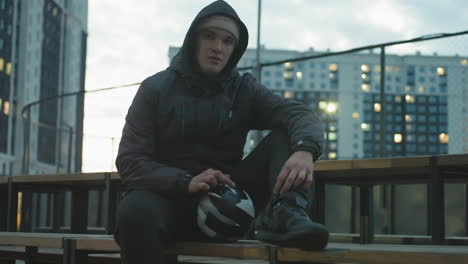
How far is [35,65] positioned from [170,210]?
5554 cm

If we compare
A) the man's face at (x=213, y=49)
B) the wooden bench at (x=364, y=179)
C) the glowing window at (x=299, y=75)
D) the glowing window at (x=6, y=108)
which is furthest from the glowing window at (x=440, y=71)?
the glowing window at (x=299, y=75)

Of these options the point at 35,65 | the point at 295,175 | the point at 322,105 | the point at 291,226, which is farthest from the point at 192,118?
the point at 35,65

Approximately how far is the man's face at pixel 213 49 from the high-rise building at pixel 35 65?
39.8 metres

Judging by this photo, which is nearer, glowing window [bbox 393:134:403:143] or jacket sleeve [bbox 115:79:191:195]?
jacket sleeve [bbox 115:79:191:195]

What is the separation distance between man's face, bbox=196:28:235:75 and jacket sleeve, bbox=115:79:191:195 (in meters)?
0.20

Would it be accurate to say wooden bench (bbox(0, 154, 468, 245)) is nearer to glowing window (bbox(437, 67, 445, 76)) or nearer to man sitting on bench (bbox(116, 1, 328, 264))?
man sitting on bench (bbox(116, 1, 328, 264))

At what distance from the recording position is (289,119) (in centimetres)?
222

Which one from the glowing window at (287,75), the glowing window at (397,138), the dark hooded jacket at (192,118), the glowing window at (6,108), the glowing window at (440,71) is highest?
the glowing window at (287,75)

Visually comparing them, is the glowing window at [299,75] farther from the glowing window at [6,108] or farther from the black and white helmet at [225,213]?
the black and white helmet at [225,213]

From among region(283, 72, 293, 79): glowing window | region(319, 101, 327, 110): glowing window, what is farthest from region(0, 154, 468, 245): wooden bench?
region(283, 72, 293, 79): glowing window

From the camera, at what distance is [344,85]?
314 ft

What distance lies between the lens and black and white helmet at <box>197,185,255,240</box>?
210cm

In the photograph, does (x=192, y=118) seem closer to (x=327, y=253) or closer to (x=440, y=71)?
(x=327, y=253)

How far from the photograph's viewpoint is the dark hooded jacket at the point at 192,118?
7.32 ft
